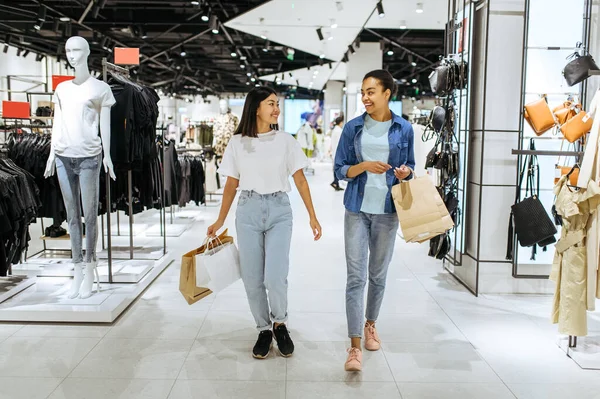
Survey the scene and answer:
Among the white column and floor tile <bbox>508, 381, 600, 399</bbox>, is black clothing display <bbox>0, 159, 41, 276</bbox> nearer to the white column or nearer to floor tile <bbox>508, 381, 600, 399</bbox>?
floor tile <bbox>508, 381, 600, 399</bbox>

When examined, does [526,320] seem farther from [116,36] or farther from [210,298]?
[116,36]

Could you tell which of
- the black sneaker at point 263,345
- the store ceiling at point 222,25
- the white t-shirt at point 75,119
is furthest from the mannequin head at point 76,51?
the store ceiling at point 222,25

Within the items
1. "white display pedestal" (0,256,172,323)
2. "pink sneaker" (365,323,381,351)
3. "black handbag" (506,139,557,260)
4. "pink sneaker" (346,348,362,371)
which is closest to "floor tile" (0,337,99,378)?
"white display pedestal" (0,256,172,323)

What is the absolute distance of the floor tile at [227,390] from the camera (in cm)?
280

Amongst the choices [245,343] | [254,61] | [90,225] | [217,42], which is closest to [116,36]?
[217,42]

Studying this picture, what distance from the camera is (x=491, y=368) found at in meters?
3.19

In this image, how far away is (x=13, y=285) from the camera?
175 inches

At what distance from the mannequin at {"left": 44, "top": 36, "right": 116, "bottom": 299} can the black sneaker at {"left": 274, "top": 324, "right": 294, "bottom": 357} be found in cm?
168

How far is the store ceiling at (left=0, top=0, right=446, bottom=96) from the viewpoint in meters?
10.2

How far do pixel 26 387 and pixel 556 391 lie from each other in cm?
268

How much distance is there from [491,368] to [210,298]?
2.23 m

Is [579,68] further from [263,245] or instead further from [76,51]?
[76,51]

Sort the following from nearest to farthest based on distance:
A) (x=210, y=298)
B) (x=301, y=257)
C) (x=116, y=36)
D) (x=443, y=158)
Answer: (x=210, y=298) → (x=443, y=158) → (x=301, y=257) → (x=116, y=36)

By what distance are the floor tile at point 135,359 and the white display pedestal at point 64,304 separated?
0.39 m
